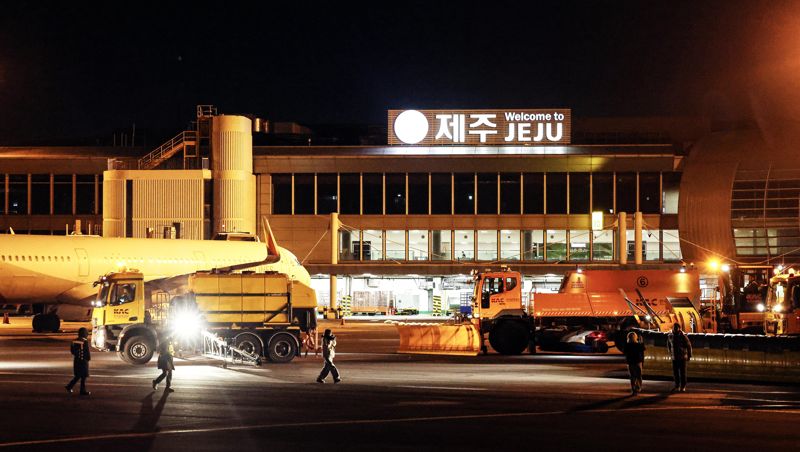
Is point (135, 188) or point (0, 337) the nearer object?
point (0, 337)

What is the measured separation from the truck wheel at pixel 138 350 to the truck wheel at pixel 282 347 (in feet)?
12.0

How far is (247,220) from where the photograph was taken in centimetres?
7519

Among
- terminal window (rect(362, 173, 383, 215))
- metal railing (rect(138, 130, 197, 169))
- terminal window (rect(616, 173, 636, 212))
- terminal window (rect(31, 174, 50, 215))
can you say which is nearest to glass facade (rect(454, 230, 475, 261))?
terminal window (rect(362, 173, 383, 215))

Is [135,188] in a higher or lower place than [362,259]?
higher

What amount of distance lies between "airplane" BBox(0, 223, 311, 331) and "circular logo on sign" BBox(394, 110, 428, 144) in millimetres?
20191

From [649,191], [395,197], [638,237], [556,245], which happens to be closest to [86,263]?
[395,197]

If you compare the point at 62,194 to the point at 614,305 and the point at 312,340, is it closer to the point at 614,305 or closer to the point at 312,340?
the point at 312,340

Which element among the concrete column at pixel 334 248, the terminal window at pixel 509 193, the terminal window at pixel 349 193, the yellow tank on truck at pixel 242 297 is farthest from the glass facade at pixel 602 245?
the yellow tank on truck at pixel 242 297

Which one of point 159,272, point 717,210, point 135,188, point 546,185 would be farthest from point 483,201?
point 159,272

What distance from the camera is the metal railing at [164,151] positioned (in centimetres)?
7662

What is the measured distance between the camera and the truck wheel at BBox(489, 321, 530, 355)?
129 feet

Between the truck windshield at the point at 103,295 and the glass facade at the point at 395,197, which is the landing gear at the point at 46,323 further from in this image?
the glass facade at the point at 395,197

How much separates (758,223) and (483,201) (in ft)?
59.5

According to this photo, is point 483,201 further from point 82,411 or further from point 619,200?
point 82,411
